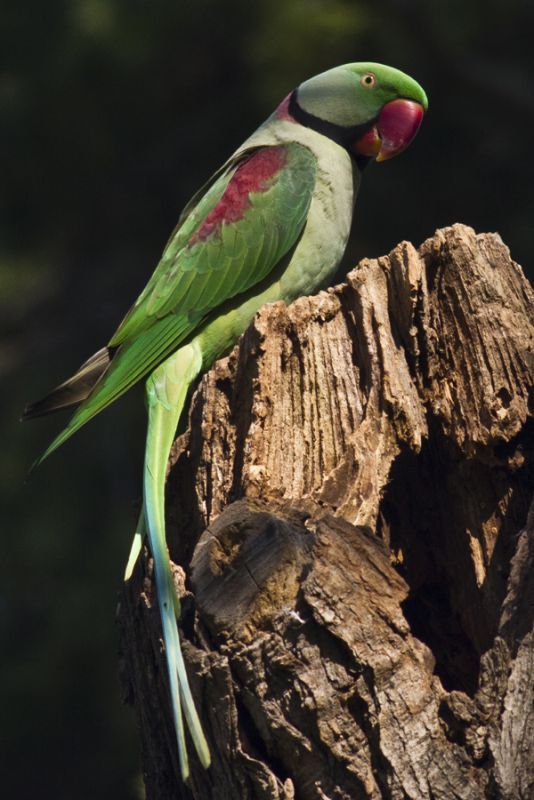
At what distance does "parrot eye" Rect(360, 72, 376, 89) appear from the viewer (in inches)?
136

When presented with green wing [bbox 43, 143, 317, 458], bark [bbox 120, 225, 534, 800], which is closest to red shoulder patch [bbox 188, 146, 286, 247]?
green wing [bbox 43, 143, 317, 458]

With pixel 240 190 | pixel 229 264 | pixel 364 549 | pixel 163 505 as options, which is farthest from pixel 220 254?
pixel 364 549

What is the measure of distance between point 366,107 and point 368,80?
0.30 feet

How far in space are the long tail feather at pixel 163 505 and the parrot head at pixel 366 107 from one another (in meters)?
0.90

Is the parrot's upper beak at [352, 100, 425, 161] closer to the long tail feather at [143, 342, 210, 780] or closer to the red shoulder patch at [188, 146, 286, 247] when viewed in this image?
the red shoulder patch at [188, 146, 286, 247]

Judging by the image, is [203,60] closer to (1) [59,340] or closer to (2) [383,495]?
(1) [59,340]

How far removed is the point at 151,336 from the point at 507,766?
1617 mm

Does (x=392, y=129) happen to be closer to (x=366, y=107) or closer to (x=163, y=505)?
(x=366, y=107)

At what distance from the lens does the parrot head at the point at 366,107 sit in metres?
3.42

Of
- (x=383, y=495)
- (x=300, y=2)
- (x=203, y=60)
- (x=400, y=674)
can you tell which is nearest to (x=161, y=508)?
(x=383, y=495)

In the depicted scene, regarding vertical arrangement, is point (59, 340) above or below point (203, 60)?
below

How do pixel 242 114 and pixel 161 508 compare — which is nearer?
pixel 161 508

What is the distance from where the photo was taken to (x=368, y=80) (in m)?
3.45

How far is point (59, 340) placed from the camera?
237 inches
